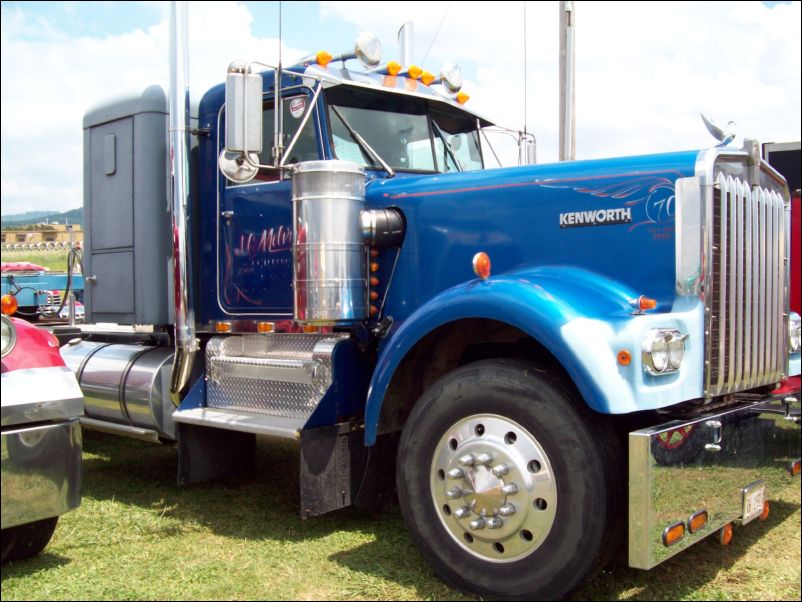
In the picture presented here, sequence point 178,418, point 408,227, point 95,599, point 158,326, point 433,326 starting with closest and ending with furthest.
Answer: point 95,599 < point 433,326 < point 408,227 < point 178,418 < point 158,326

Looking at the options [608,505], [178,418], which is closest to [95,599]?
[178,418]

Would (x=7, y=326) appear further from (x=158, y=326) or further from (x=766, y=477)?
(x=766, y=477)

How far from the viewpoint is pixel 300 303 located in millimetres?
4301

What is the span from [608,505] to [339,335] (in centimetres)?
185

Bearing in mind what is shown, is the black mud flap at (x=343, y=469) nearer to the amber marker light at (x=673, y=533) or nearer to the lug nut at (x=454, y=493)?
the lug nut at (x=454, y=493)

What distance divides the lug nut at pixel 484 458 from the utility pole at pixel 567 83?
6273mm

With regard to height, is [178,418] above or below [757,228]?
below

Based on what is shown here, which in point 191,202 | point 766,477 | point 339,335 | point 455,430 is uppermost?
point 191,202

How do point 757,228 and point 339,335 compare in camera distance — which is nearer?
point 757,228

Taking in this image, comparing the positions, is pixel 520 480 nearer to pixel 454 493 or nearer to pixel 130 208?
pixel 454 493

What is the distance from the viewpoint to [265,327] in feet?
16.2

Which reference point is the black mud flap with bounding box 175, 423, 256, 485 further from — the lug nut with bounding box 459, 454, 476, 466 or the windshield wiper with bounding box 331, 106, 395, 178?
the lug nut with bounding box 459, 454, 476, 466

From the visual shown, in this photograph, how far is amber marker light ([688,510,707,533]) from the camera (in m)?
3.36

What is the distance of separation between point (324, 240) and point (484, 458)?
4.69 ft
